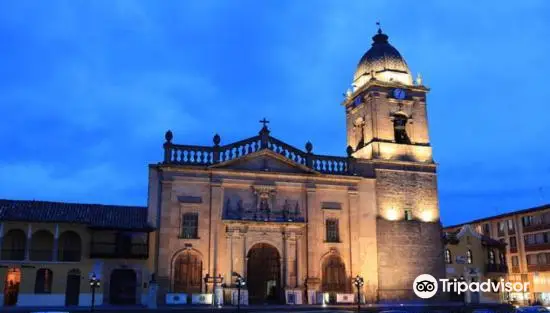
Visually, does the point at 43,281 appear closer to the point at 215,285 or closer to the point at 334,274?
the point at 215,285

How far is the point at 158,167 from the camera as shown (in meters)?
38.3

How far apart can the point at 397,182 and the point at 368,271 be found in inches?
282

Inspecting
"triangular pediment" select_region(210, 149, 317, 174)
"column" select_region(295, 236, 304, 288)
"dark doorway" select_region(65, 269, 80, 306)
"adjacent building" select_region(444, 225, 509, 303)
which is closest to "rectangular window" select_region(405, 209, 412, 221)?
"adjacent building" select_region(444, 225, 509, 303)

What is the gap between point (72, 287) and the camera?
35719mm

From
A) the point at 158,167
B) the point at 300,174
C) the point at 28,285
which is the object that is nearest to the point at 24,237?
the point at 28,285

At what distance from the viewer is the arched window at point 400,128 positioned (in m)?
44.9

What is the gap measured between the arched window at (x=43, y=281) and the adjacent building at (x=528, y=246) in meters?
41.0

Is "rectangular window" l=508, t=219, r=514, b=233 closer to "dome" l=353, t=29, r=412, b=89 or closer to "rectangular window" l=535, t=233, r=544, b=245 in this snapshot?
"rectangular window" l=535, t=233, r=544, b=245

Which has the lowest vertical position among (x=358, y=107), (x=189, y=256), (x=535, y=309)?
(x=535, y=309)

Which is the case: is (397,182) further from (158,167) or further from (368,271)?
(158,167)

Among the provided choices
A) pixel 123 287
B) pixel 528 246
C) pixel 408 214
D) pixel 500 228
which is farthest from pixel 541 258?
pixel 123 287

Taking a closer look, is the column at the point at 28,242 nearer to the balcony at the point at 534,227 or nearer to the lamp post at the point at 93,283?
the lamp post at the point at 93,283

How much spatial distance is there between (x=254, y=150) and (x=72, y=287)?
1499cm

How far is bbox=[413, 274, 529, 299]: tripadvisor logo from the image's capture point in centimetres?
4166
